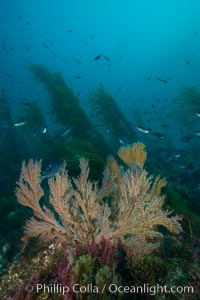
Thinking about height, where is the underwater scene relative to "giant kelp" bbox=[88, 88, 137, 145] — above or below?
above

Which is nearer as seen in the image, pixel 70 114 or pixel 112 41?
pixel 70 114

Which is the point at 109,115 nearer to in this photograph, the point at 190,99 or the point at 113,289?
the point at 190,99

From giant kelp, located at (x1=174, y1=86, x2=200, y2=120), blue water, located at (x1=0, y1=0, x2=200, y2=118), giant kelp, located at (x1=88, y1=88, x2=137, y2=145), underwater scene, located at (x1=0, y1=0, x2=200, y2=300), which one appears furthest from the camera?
blue water, located at (x1=0, y1=0, x2=200, y2=118)

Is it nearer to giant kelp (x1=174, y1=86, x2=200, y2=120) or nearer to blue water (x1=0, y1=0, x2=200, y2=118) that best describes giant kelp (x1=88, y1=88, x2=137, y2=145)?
giant kelp (x1=174, y1=86, x2=200, y2=120)

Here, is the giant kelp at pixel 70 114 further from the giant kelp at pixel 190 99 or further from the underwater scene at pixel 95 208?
the giant kelp at pixel 190 99

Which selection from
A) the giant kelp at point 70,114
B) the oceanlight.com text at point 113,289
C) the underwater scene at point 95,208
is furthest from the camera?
the giant kelp at point 70,114

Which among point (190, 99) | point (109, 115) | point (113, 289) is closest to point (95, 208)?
point (113, 289)

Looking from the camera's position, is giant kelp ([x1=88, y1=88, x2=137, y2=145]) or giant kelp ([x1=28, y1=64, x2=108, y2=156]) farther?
giant kelp ([x1=88, y1=88, x2=137, y2=145])

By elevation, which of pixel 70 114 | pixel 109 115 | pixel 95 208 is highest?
pixel 95 208

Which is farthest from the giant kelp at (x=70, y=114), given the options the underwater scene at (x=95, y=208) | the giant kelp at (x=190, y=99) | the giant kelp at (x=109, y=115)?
the giant kelp at (x=190, y=99)

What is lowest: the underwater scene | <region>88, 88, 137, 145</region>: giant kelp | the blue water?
the blue water

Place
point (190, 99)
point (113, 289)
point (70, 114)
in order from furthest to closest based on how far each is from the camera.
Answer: point (190, 99) < point (70, 114) < point (113, 289)

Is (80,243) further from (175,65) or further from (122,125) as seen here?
(175,65)

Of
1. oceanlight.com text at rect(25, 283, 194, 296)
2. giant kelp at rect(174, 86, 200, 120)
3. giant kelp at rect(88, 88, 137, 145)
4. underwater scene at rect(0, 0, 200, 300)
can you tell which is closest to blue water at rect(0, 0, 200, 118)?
giant kelp at rect(174, 86, 200, 120)
